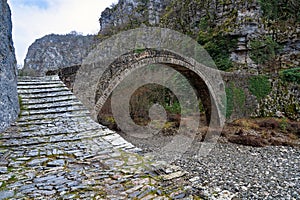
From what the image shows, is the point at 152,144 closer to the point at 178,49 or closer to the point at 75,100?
the point at 75,100

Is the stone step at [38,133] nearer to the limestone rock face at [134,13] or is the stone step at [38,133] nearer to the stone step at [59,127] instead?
the stone step at [59,127]

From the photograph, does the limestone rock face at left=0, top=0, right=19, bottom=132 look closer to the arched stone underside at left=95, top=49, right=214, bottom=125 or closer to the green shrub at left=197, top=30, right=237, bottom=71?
the arched stone underside at left=95, top=49, right=214, bottom=125

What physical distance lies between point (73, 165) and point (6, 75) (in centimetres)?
173

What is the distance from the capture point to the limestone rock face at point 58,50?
24.3m

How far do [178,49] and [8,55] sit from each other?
1690cm

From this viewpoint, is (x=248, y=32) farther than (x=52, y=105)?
Yes

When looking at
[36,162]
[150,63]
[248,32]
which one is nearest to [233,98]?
[150,63]

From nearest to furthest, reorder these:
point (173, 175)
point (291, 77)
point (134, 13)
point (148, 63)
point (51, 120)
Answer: point (173, 175) < point (51, 120) < point (148, 63) < point (291, 77) < point (134, 13)

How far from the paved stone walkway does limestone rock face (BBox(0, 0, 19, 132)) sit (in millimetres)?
138

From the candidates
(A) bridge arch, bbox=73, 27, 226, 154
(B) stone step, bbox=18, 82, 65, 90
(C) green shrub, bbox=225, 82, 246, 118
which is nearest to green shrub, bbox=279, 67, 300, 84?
(C) green shrub, bbox=225, 82, 246, 118

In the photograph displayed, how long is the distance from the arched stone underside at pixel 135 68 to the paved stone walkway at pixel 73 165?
3.85 m

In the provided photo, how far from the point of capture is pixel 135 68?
8.17 m

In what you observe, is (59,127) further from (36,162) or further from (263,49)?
(263,49)

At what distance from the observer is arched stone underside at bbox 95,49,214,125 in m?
7.39
